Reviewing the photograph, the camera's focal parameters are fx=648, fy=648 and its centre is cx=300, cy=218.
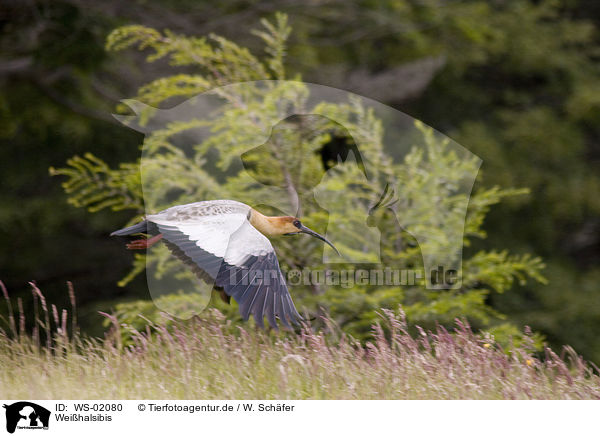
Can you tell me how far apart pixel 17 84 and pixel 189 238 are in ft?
14.1

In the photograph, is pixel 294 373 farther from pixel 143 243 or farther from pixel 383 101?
pixel 383 101

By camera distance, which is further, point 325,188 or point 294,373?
point 325,188

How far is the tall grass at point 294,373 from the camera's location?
2264mm

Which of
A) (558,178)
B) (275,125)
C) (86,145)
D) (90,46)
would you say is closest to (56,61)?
(90,46)

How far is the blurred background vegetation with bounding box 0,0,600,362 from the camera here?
582 cm

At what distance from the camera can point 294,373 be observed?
92.2 inches

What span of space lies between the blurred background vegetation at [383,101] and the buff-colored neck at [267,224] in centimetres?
363

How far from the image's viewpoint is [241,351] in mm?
2443

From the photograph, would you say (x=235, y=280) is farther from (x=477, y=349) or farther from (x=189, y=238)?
(x=477, y=349)
